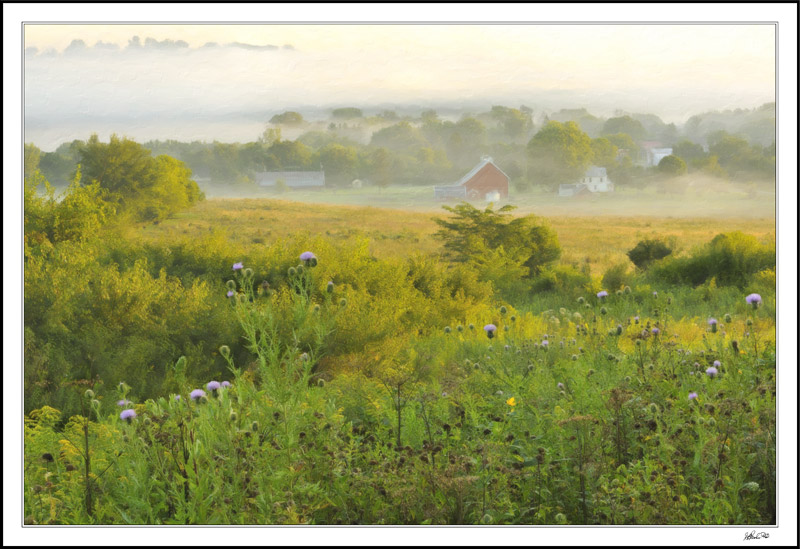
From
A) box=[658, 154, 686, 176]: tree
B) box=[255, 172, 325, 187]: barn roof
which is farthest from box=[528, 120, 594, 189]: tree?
box=[255, 172, 325, 187]: barn roof

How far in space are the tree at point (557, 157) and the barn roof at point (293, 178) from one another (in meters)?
2.54

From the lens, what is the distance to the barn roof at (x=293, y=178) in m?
8.13

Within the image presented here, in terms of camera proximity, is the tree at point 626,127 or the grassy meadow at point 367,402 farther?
the tree at point 626,127

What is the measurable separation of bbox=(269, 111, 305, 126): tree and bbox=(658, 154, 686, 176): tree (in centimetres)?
420

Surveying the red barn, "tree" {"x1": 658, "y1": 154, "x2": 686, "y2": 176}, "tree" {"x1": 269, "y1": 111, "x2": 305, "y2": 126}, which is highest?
"tree" {"x1": 269, "y1": 111, "x2": 305, "y2": 126}

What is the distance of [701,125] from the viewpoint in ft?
24.6

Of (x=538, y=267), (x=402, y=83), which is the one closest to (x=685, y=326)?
(x=538, y=267)

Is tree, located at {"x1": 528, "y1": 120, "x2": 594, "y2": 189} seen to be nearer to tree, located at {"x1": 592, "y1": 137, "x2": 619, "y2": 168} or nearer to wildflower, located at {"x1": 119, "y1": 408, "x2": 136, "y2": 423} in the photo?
tree, located at {"x1": 592, "y1": 137, "x2": 619, "y2": 168}

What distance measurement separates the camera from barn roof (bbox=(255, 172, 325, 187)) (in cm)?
813

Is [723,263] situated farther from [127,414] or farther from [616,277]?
[127,414]

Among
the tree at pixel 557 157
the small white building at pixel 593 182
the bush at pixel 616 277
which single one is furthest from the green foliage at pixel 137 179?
the bush at pixel 616 277

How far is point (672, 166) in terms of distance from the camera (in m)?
8.28

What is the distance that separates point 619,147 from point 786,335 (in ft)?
17.5

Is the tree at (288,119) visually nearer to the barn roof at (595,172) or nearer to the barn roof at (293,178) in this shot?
the barn roof at (293,178)
